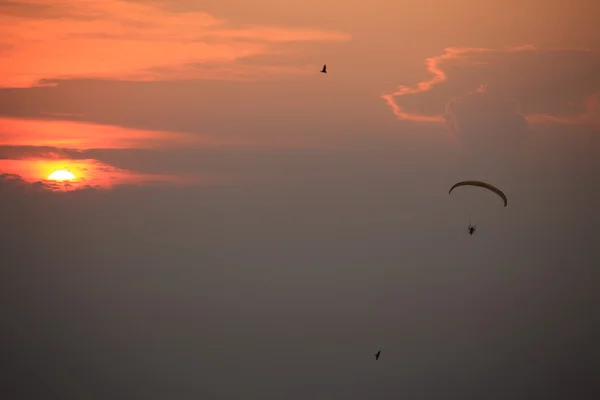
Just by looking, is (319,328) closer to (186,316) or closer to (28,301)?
(186,316)

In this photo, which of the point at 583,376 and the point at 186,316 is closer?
the point at 583,376

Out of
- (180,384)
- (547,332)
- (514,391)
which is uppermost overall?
(547,332)

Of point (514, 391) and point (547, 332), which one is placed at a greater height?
point (547, 332)

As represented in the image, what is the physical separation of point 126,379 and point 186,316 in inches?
787

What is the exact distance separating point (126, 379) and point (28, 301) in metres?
33.2

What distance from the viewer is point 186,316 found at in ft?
529

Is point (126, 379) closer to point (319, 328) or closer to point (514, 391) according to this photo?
point (319, 328)

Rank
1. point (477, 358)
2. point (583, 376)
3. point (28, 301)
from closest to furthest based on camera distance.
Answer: point (583, 376) < point (477, 358) < point (28, 301)

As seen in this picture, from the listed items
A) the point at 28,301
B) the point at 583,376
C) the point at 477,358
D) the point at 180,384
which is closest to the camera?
the point at 583,376

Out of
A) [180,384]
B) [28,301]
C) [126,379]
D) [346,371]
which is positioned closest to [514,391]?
[346,371]

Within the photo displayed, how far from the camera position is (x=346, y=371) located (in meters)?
145

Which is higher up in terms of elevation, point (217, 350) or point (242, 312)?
point (242, 312)

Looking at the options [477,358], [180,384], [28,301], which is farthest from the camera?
[28,301]

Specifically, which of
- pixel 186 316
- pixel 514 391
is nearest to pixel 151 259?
pixel 186 316
